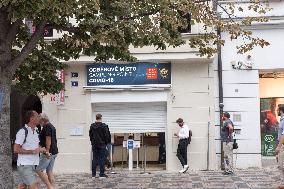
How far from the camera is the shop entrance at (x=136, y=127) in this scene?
1816 centimetres

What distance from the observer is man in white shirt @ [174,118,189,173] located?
17.0 m

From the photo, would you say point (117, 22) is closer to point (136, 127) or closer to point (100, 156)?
point (100, 156)

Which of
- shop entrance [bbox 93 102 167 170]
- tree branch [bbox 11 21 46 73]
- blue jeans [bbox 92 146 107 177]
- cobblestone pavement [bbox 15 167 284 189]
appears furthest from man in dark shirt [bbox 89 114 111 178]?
tree branch [bbox 11 21 46 73]

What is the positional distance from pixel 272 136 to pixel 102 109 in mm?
6048

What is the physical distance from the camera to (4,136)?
1038cm

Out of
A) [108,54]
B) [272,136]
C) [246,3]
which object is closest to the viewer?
[108,54]

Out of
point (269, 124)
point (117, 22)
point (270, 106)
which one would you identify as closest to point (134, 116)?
point (269, 124)

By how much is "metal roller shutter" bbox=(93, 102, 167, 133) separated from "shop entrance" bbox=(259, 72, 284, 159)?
364 cm

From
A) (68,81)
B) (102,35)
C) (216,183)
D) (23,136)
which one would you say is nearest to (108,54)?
(102,35)

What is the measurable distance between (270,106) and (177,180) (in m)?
5.90

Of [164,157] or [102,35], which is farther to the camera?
[164,157]

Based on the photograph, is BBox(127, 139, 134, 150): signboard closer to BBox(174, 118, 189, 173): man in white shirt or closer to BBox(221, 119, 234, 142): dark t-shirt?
BBox(174, 118, 189, 173): man in white shirt

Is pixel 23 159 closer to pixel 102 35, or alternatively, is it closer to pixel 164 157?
pixel 102 35

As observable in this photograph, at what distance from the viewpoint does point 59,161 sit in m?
17.9
